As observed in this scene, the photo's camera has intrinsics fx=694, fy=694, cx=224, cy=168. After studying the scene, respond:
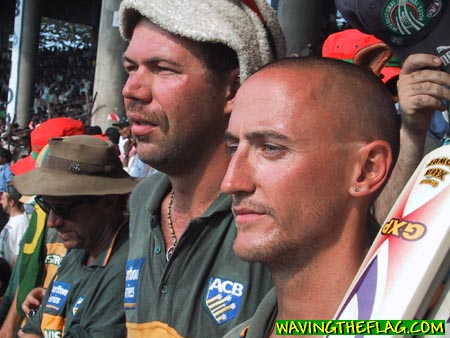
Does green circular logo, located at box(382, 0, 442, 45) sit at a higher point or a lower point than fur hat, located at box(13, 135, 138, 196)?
higher

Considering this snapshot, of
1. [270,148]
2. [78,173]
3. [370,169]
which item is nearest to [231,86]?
[270,148]

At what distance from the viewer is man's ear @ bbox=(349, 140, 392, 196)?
61.2 inches

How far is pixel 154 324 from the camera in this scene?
2.17m

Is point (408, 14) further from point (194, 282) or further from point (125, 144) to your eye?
point (125, 144)

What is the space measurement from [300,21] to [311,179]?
383 inches

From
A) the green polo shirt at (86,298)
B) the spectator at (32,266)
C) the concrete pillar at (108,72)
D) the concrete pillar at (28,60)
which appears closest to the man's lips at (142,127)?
the green polo shirt at (86,298)

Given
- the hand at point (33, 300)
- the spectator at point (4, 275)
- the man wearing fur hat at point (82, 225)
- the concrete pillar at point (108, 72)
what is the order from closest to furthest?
the man wearing fur hat at point (82, 225) < the hand at point (33, 300) < the spectator at point (4, 275) < the concrete pillar at point (108, 72)

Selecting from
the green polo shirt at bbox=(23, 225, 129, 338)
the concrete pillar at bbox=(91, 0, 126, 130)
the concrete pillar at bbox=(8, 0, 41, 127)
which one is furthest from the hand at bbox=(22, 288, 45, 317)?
the concrete pillar at bbox=(8, 0, 41, 127)

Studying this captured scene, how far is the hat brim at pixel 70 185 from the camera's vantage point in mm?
3121

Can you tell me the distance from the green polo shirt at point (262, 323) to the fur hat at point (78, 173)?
4.97 ft

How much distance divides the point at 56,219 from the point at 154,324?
119 centimetres

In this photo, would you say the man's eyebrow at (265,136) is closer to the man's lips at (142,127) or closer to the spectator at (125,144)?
the man's lips at (142,127)

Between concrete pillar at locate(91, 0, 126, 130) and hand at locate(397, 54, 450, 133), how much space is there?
13.9 m

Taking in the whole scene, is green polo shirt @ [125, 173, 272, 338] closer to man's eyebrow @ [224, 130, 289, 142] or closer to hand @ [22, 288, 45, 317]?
man's eyebrow @ [224, 130, 289, 142]
